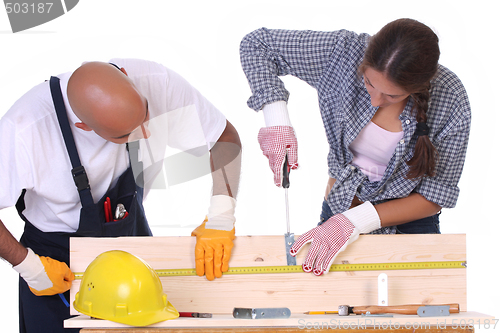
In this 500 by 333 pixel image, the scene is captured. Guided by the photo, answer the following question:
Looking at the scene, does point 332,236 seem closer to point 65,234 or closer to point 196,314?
point 196,314

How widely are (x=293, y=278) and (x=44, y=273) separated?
3.86ft

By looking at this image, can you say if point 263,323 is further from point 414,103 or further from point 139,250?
point 414,103

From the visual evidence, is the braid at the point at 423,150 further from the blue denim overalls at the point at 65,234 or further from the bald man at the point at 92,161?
the blue denim overalls at the point at 65,234

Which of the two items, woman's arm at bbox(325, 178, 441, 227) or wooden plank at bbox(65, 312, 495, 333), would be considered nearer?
wooden plank at bbox(65, 312, 495, 333)

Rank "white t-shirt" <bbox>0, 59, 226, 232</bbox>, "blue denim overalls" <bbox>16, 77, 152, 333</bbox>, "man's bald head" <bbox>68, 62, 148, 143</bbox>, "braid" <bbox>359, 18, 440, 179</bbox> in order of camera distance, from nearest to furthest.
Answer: "braid" <bbox>359, 18, 440, 179</bbox> → "man's bald head" <bbox>68, 62, 148, 143</bbox> → "white t-shirt" <bbox>0, 59, 226, 232</bbox> → "blue denim overalls" <bbox>16, 77, 152, 333</bbox>

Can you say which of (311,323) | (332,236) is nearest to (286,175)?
(332,236)

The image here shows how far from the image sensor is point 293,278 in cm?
208

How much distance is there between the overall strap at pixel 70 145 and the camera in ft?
6.68

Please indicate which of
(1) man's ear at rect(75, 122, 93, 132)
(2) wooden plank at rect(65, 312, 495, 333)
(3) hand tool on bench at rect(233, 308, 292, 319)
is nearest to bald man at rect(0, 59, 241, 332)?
(1) man's ear at rect(75, 122, 93, 132)

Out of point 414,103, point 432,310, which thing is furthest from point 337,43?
point 432,310

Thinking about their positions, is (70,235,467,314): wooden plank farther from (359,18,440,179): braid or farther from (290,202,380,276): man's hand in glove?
(359,18,440,179): braid

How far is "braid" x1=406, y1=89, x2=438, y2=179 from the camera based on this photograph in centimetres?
197

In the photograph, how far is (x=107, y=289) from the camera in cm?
155

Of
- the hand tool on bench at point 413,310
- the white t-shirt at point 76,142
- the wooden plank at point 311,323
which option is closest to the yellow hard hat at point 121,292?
the wooden plank at point 311,323
